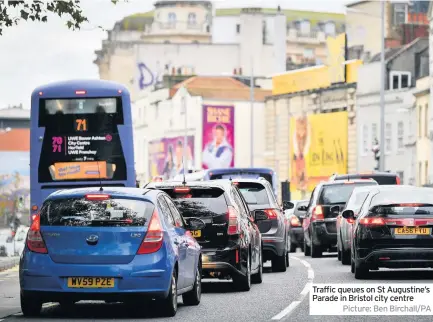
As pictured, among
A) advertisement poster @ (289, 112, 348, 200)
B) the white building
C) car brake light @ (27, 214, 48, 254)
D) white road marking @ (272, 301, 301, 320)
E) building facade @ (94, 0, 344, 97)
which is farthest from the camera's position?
building facade @ (94, 0, 344, 97)

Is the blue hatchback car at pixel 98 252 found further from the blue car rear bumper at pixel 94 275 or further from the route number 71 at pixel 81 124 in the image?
the route number 71 at pixel 81 124

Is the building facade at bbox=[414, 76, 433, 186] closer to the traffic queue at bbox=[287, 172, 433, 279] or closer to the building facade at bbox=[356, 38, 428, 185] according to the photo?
the building facade at bbox=[356, 38, 428, 185]

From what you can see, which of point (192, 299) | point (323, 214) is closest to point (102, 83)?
point (323, 214)

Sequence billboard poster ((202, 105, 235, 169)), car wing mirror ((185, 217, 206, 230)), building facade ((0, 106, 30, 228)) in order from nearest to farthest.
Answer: car wing mirror ((185, 217, 206, 230))
billboard poster ((202, 105, 235, 169))
building facade ((0, 106, 30, 228))

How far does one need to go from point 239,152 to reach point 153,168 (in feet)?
59.7

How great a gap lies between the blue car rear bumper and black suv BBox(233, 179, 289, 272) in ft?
37.1

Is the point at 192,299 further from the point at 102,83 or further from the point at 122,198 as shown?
the point at 102,83

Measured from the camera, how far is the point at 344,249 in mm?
32031

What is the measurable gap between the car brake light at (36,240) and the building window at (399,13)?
109440 mm

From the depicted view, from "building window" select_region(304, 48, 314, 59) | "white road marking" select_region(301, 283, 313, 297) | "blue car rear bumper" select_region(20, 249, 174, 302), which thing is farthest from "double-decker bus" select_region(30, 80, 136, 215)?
"building window" select_region(304, 48, 314, 59)

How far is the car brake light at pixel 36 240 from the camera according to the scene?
18047 millimetres

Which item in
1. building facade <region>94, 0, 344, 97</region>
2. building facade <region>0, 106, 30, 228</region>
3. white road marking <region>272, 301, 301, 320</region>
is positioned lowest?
building facade <region>0, 106, 30, 228</region>

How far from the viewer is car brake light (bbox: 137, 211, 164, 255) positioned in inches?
713

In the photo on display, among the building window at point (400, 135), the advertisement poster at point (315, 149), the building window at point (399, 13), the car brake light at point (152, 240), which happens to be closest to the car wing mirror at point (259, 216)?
the car brake light at point (152, 240)
